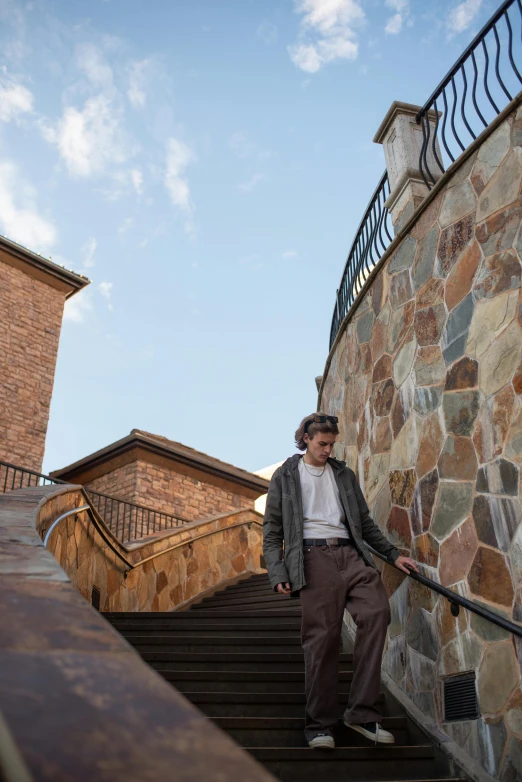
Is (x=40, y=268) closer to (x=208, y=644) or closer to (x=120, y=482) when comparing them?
(x=120, y=482)

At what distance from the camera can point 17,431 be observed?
1739 centimetres

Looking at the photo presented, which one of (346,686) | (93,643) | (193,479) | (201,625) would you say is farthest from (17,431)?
(93,643)

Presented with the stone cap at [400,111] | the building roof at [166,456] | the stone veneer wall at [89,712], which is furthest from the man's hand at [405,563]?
the building roof at [166,456]

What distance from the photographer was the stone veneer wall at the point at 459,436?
3.55m

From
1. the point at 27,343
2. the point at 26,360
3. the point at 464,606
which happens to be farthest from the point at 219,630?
→ the point at 27,343

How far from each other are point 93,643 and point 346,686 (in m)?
3.29

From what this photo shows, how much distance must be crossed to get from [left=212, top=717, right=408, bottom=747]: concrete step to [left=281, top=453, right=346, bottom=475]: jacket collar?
1279 mm

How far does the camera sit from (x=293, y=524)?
3.84 metres

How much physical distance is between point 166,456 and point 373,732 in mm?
13387

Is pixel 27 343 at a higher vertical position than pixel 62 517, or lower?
higher

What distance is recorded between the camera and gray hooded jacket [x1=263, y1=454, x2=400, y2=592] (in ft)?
12.2

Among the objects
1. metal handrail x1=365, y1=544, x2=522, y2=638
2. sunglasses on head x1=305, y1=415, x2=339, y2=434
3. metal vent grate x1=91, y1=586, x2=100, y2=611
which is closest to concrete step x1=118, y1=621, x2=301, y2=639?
metal handrail x1=365, y1=544, x2=522, y2=638

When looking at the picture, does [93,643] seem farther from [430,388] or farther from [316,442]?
[430,388]

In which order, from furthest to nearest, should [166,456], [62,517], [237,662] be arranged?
1. [166,456]
2. [62,517]
3. [237,662]
